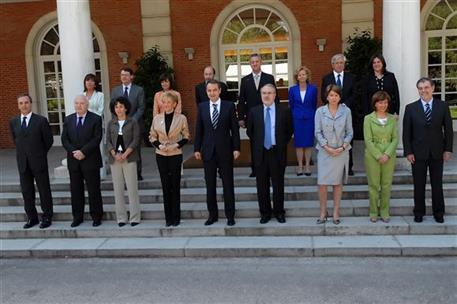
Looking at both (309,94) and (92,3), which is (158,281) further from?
(92,3)

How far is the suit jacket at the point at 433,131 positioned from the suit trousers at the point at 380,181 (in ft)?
1.23

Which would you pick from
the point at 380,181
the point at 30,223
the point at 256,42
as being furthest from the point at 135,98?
the point at 256,42

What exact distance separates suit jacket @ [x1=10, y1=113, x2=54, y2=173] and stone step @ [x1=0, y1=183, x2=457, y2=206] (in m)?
1.10

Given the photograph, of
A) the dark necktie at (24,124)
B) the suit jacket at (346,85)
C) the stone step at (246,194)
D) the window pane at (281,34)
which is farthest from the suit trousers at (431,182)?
the window pane at (281,34)

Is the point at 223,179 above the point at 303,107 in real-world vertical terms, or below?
below

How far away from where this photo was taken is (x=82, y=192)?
678 centimetres

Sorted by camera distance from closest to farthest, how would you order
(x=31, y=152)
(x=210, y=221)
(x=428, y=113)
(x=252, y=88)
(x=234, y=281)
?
(x=234, y=281), (x=428, y=113), (x=210, y=221), (x=31, y=152), (x=252, y=88)

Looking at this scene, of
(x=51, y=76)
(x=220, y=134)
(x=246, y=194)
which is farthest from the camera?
(x=51, y=76)

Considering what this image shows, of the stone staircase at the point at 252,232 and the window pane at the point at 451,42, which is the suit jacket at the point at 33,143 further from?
the window pane at the point at 451,42

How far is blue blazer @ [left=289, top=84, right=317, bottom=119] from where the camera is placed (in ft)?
24.0

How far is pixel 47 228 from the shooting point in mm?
6816

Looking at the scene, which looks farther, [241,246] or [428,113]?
[428,113]

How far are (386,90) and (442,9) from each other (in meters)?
7.02

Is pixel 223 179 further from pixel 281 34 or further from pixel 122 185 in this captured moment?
pixel 281 34
